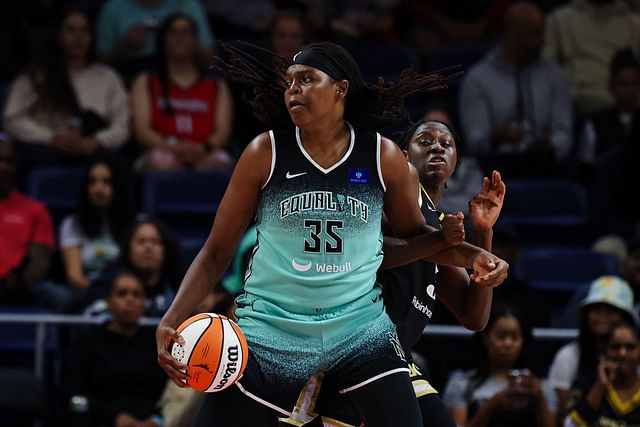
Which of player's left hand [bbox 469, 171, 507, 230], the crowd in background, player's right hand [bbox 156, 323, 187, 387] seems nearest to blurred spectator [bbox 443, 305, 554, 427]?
the crowd in background

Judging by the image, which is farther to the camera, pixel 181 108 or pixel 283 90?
pixel 181 108

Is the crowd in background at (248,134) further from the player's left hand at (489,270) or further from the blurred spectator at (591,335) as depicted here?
the player's left hand at (489,270)

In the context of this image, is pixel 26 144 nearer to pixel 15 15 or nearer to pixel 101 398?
pixel 15 15

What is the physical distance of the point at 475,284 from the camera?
4785 mm

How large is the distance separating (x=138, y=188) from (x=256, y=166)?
5055 mm

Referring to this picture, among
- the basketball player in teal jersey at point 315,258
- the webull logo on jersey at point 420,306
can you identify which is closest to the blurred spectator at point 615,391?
the webull logo on jersey at point 420,306

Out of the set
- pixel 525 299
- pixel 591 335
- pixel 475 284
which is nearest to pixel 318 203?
pixel 475 284

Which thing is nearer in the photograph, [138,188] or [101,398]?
[101,398]

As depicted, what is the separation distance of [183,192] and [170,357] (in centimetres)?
496

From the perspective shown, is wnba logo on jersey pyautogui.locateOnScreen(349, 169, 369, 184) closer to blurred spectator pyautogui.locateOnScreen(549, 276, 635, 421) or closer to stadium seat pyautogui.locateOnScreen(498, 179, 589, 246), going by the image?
blurred spectator pyautogui.locateOnScreen(549, 276, 635, 421)

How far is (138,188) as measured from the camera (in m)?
9.21

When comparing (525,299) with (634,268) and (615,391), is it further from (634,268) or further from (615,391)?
(615,391)

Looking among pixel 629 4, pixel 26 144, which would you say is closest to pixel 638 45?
pixel 629 4

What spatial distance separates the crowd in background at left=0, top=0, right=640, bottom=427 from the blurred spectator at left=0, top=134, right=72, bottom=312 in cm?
1
